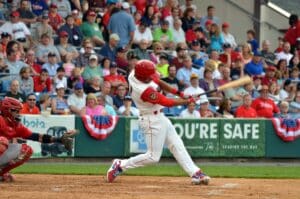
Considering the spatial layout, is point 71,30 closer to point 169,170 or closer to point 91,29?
point 91,29

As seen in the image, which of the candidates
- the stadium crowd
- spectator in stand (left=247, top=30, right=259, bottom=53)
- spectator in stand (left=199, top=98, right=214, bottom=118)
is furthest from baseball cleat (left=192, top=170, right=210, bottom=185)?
spectator in stand (left=247, top=30, right=259, bottom=53)

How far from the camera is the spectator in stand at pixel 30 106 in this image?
742 inches

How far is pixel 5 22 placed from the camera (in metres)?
22.0

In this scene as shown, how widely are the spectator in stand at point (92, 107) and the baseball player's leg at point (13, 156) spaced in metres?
5.88

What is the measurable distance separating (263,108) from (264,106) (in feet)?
0.24

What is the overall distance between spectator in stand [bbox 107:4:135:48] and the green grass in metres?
5.58

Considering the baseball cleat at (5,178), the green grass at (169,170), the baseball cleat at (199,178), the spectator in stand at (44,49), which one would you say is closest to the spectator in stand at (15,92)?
the green grass at (169,170)

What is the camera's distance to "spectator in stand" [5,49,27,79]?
794 inches

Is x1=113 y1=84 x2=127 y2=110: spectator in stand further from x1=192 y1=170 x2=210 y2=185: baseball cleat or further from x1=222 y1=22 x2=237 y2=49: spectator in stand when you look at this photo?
x1=192 y1=170 x2=210 y2=185: baseball cleat

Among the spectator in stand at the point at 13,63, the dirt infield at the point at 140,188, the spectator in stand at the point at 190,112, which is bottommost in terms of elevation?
the dirt infield at the point at 140,188

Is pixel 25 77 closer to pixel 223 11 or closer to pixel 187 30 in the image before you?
pixel 187 30

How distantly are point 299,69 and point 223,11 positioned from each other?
13.1 feet

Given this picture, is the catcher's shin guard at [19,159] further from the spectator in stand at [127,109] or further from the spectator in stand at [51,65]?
the spectator in stand at [51,65]

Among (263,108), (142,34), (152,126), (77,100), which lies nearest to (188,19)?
(142,34)
